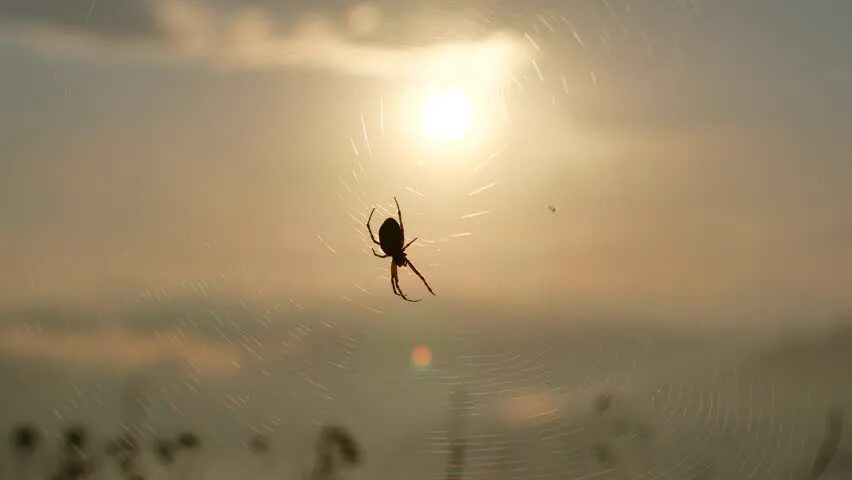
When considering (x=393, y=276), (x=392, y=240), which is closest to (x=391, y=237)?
(x=392, y=240)

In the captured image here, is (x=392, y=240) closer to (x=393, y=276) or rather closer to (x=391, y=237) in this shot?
(x=391, y=237)

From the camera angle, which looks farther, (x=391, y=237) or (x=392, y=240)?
(x=392, y=240)

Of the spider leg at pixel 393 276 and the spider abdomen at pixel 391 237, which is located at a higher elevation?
the spider abdomen at pixel 391 237

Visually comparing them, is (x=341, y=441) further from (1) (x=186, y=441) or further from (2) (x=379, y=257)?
(2) (x=379, y=257)

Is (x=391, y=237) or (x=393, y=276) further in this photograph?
(x=393, y=276)

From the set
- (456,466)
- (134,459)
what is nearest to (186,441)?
(134,459)

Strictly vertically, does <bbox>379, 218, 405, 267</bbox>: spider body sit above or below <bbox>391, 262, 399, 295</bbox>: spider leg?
above

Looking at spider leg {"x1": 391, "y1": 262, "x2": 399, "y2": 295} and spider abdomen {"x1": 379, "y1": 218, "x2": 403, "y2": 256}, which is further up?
spider abdomen {"x1": 379, "y1": 218, "x2": 403, "y2": 256}

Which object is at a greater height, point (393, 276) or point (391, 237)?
point (391, 237)
